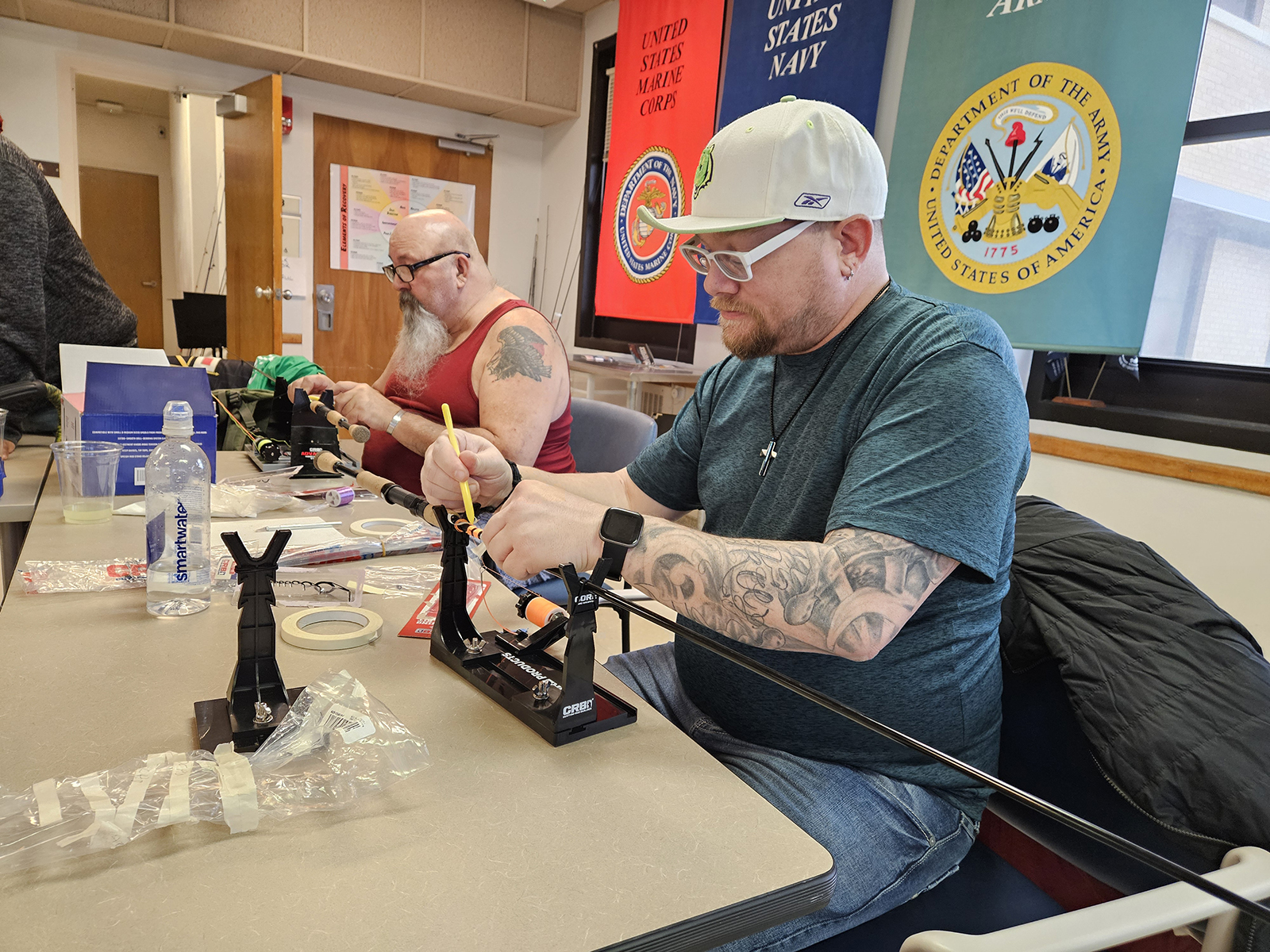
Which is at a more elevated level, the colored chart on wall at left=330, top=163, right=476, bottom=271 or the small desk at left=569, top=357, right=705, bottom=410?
the colored chart on wall at left=330, top=163, right=476, bottom=271

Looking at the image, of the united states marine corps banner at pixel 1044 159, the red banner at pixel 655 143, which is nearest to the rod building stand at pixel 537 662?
the united states marine corps banner at pixel 1044 159

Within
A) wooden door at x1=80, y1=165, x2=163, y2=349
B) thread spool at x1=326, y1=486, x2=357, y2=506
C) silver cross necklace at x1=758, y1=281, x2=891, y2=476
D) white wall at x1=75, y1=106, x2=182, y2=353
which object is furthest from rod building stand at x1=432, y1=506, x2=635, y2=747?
A: wooden door at x1=80, y1=165, x2=163, y2=349

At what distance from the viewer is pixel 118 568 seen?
118 centimetres

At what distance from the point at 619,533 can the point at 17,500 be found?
1.30m

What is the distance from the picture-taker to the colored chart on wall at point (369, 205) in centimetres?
500

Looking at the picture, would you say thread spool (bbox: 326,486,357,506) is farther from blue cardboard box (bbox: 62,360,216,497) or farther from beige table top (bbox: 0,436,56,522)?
beige table top (bbox: 0,436,56,522)

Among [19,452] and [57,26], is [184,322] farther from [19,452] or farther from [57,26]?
[19,452]

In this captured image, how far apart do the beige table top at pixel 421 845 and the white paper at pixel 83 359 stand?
3.23 ft

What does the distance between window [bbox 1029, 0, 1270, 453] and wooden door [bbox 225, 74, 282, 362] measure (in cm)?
384

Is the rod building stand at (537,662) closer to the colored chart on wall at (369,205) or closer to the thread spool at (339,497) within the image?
the thread spool at (339,497)

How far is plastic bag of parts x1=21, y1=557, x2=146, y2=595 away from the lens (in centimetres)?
110

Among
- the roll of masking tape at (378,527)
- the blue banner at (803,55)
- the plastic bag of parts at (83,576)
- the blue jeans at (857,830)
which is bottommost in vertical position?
the blue jeans at (857,830)

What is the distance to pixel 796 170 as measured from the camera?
42.3 inches

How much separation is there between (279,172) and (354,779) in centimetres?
413
